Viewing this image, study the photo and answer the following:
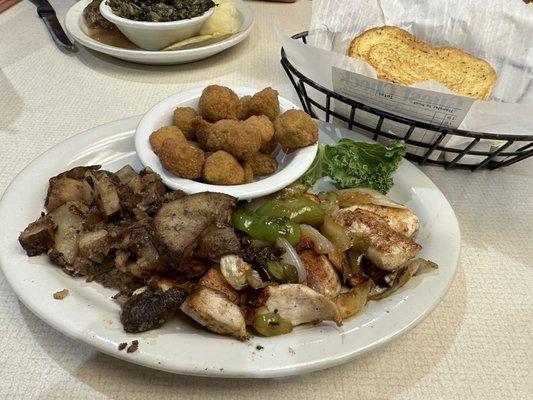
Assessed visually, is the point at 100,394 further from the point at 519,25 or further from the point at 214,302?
the point at 519,25

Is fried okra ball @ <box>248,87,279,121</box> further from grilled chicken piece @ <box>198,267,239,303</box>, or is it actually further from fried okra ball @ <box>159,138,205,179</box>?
grilled chicken piece @ <box>198,267,239,303</box>

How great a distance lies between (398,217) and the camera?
135 cm

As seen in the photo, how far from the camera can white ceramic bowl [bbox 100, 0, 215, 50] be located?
2230 millimetres

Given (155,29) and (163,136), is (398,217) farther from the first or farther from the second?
(155,29)

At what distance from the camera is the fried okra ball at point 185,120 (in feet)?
5.15

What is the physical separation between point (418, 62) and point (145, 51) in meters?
1.36

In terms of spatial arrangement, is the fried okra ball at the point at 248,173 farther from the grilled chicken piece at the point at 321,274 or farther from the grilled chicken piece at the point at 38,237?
the grilled chicken piece at the point at 38,237

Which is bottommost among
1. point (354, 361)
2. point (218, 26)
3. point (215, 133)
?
point (354, 361)

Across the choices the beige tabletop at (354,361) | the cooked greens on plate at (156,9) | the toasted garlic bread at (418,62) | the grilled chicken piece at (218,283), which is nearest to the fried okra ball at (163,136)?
the grilled chicken piece at (218,283)

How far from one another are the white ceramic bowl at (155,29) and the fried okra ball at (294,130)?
1053mm

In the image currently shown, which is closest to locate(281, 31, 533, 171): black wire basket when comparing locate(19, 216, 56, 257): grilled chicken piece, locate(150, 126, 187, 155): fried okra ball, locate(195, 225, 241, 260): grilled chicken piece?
locate(150, 126, 187, 155): fried okra ball

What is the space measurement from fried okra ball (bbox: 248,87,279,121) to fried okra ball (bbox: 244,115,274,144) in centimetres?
5

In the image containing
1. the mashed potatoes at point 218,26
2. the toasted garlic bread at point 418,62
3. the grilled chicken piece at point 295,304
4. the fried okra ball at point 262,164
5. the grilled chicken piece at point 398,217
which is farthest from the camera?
the mashed potatoes at point 218,26

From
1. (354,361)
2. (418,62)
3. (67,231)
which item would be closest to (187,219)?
(67,231)
